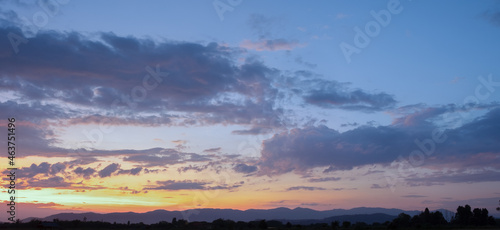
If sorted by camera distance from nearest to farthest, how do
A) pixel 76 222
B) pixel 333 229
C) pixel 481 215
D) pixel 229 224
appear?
pixel 333 229
pixel 76 222
pixel 229 224
pixel 481 215

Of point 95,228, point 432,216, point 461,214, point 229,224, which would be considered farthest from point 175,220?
point 461,214

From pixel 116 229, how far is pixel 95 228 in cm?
322

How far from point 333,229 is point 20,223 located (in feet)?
167

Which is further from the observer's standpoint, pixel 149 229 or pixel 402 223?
pixel 402 223

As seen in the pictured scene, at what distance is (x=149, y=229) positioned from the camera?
7088 cm

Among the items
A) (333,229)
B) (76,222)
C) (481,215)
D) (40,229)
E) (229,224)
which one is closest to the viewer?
(40,229)

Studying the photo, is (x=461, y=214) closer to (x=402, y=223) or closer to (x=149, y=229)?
(x=402, y=223)

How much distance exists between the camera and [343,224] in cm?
8062

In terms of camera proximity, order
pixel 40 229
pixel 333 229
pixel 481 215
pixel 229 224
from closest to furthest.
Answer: pixel 40 229, pixel 333 229, pixel 229 224, pixel 481 215

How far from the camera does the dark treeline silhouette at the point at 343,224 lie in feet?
242

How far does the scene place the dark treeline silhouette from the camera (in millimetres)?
73688

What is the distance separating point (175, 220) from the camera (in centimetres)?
8444

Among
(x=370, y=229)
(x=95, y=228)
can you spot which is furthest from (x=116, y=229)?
(x=370, y=229)

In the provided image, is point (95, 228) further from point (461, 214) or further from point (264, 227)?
point (461, 214)
